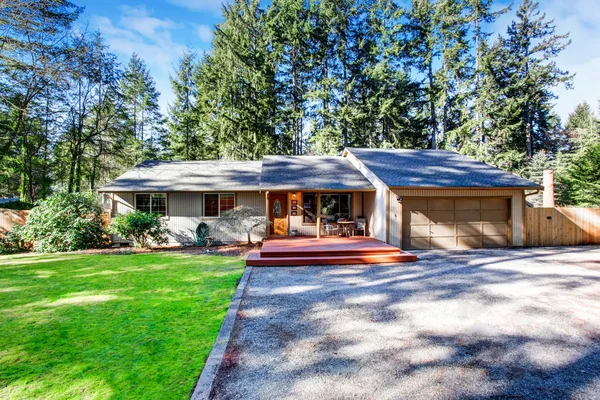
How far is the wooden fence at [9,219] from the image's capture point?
1162cm

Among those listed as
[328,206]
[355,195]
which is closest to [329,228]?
[328,206]

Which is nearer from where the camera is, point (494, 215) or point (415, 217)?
point (415, 217)

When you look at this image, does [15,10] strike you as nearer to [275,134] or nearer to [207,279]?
[207,279]

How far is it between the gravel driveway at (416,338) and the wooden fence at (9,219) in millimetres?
11773

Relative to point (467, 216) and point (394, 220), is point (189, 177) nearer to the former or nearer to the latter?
point (394, 220)

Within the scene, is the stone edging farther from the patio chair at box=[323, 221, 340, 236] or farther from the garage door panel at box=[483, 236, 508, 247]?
the garage door panel at box=[483, 236, 508, 247]

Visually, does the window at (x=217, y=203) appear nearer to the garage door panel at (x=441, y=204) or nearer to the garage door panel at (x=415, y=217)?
the garage door panel at (x=415, y=217)

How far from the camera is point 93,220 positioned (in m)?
11.6

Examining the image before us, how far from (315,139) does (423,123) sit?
31.5 ft

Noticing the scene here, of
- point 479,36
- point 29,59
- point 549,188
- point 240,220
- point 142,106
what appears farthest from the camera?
point 142,106

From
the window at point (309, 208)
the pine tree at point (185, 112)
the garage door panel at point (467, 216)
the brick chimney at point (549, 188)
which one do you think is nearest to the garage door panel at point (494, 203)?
the garage door panel at point (467, 216)

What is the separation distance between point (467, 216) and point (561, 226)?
4.49m

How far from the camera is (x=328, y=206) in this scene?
1268 centimetres

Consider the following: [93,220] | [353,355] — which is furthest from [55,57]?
[353,355]
